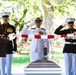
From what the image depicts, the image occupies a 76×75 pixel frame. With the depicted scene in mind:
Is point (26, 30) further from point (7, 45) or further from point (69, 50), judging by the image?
point (69, 50)

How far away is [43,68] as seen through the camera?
574cm

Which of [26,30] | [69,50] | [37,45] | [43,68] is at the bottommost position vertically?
[43,68]

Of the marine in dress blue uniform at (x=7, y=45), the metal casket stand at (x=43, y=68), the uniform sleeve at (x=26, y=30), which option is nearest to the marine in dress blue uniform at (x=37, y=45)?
the uniform sleeve at (x=26, y=30)

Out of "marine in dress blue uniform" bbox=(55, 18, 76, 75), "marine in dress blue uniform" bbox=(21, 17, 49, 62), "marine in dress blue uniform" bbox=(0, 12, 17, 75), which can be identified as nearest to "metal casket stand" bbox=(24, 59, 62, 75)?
"marine in dress blue uniform" bbox=(21, 17, 49, 62)

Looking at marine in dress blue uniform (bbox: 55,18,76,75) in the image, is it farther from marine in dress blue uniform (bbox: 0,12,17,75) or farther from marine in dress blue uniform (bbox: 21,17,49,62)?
marine in dress blue uniform (bbox: 0,12,17,75)

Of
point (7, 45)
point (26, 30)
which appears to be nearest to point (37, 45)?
point (26, 30)

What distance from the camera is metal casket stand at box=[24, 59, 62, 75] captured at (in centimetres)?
568

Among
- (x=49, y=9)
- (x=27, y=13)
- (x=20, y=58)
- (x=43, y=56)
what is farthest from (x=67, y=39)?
(x=27, y=13)

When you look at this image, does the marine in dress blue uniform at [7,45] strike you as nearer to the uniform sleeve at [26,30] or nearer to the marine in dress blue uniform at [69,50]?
the uniform sleeve at [26,30]

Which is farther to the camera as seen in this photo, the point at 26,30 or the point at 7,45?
the point at 26,30

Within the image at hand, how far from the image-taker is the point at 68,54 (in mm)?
5547

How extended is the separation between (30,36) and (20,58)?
433 cm

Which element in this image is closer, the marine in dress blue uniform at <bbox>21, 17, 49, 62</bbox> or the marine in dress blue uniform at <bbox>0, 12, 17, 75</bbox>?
the marine in dress blue uniform at <bbox>0, 12, 17, 75</bbox>

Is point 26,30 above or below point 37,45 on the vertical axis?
above
